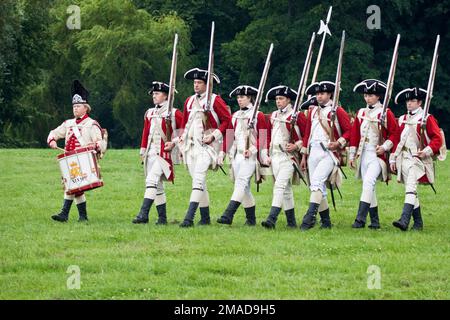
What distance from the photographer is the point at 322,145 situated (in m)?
18.8

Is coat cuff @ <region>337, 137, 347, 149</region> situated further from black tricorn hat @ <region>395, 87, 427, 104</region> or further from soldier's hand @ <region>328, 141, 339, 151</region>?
black tricorn hat @ <region>395, 87, 427, 104</region>

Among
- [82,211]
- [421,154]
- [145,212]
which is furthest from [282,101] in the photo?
[82,211]

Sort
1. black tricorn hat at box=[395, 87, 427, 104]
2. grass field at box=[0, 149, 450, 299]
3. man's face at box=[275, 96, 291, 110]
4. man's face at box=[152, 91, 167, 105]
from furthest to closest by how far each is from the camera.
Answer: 1. man's face at box=[152, 91, 167, 105]
2. man's face at box=[275, 96, 291, 110]
3. black tricorn hat at box=[395, 87, 427, 104]
4. grass field at box=[0, 149, 450, 299]

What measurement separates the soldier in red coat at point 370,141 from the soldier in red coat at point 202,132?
187cm

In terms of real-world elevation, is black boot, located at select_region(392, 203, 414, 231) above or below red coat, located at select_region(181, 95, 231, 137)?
below

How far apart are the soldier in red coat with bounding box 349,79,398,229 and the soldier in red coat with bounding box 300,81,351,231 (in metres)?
0.18

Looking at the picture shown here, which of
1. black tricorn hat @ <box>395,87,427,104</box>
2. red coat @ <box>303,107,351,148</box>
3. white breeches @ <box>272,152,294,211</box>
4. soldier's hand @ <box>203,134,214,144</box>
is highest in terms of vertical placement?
black tricorn hat @ <box>395,87,427,104</box>

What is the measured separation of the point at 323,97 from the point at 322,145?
0.72 metres

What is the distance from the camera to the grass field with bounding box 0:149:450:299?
1412 centimetres

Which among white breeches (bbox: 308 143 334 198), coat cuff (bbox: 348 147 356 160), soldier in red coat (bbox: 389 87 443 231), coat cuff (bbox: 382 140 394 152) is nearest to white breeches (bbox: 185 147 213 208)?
white breeches (bbox: 308 143 334 198)

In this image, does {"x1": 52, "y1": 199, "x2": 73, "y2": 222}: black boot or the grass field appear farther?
{"x1": 52, "y1": 199, "x2": 73, "y2": 222}: black boot

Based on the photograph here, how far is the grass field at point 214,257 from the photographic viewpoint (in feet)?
46.3

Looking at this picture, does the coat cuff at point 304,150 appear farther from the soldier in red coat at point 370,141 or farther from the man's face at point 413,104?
the man's face at point 413,104

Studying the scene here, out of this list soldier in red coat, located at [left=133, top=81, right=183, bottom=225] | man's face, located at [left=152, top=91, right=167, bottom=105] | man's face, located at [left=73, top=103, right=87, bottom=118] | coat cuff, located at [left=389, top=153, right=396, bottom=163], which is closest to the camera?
coat cuff, located at [left=389, top=153, right=396, bottom=163]
